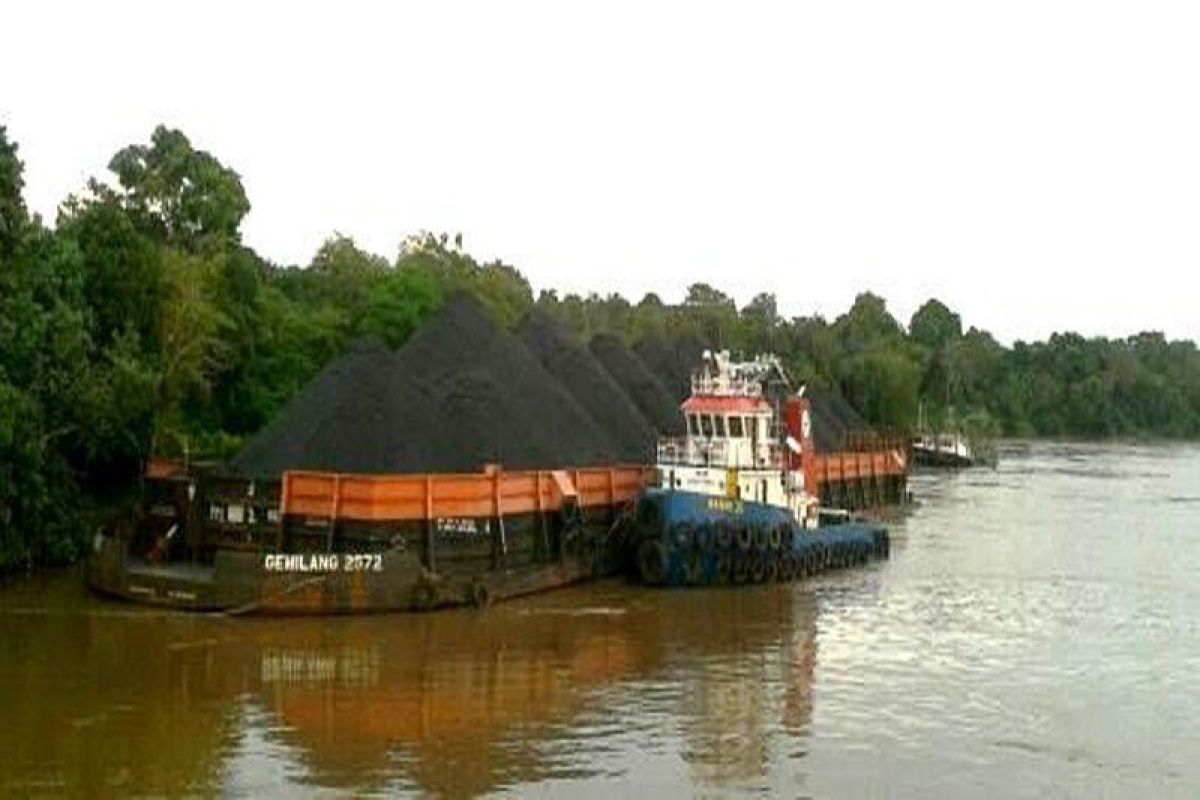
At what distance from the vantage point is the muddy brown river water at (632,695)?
59.1 ft

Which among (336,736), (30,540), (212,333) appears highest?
(212,333)

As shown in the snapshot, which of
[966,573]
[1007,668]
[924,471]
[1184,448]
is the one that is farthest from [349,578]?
[1184,448]

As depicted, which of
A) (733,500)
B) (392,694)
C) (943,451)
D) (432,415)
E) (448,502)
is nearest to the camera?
(392,694)

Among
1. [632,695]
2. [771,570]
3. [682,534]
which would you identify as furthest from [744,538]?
[632,695]

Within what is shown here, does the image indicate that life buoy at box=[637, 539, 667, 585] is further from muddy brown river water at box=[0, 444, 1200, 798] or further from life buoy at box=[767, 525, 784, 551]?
life buoy at box=[767, 525, 784, 551]

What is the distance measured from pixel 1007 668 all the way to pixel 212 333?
23331mm

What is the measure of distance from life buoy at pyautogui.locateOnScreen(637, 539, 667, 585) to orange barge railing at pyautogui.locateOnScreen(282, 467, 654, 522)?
244 cm

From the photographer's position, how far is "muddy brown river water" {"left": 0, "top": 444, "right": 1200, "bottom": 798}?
18.0m

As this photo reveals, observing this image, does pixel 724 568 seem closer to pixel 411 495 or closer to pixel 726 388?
pixel 726 388

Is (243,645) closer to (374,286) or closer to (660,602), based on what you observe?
(660,602)

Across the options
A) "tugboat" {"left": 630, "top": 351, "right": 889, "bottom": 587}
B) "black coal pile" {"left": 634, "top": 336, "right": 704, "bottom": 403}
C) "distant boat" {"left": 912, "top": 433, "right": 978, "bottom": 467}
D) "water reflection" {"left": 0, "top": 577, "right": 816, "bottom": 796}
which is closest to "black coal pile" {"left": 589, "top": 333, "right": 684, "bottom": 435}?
"black coal pile" {"left": 634, "top": 336, "right": 704, "bottom": 403}

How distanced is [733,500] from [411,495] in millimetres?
7631

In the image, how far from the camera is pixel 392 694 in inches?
877

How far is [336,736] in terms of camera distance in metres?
19.7
